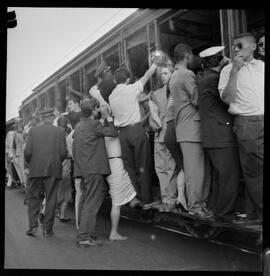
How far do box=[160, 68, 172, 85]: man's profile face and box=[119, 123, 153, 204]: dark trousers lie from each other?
1.34 ft

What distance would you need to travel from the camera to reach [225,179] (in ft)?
10.3

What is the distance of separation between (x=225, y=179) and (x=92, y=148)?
112 cm

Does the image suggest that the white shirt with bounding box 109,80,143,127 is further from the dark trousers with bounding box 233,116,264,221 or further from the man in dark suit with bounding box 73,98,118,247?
the dark trousers with bounding box 233,116,264,221

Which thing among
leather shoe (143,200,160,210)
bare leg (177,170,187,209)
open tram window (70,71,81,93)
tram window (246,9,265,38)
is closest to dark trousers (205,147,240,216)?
bare leg (177,170,187,209)

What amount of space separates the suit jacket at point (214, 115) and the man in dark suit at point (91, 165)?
2.51 ft

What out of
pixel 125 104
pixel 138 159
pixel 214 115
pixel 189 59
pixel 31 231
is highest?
pixel 189 59

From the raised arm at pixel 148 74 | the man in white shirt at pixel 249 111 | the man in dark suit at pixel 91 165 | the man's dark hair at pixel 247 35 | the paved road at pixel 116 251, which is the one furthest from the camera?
the man in dark suit at pixel 91 165

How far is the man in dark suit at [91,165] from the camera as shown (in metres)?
3.44

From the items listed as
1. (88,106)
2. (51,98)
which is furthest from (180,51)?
(51,98)

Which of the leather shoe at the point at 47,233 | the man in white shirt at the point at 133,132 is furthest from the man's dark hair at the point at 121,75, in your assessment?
the leather shoe at the point at 47,233

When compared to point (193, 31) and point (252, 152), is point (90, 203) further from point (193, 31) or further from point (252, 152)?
point (193, 31)

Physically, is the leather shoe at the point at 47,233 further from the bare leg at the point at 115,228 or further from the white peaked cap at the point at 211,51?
the white peaked cap at the point at 211,51

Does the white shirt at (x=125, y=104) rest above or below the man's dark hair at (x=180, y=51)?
below

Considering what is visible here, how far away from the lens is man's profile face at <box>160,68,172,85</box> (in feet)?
10.9
